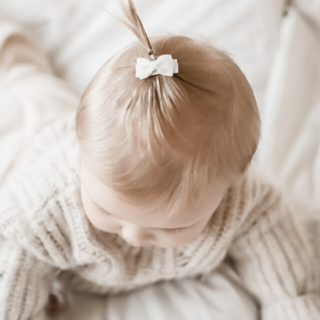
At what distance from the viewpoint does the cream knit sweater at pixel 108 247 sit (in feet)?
2.03

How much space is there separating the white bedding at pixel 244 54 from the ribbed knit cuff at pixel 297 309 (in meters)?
0.14

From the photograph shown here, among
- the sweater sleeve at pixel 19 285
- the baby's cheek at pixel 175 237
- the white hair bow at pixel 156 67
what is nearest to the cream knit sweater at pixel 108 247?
the sweater sleeve at pixel 19 285

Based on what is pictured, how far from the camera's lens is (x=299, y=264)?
692 mm

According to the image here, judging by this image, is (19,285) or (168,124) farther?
(19,285)

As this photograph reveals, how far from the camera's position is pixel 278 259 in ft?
2.28

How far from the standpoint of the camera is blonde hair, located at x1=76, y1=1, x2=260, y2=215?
0.44 metres

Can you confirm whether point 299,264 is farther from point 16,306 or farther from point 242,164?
point 16,306

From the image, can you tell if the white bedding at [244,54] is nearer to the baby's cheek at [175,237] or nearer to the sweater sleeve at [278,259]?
the sweater sleeve at [278,259]

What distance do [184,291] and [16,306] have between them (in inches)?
10.8

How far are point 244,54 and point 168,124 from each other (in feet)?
1.82

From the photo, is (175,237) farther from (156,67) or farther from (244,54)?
(244,54)

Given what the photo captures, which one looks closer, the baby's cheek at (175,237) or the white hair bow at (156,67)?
the white hair bow at (156,67)

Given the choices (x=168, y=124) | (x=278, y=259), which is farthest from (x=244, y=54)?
(x=168, y=124)

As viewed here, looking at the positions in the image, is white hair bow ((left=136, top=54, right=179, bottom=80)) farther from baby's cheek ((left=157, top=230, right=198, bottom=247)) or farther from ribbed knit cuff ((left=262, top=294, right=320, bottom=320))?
ribbed knit cuff ((left=262, top=294, right=320, bottom=320))
